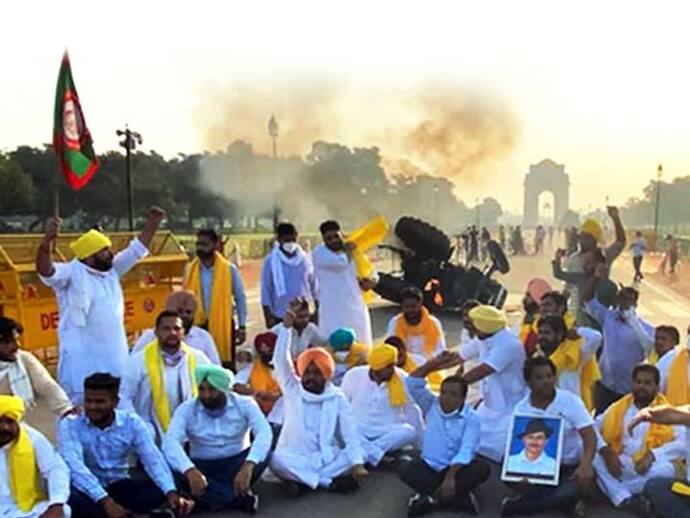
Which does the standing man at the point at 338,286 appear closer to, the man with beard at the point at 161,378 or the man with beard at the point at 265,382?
the man with beard at the point at 265,382

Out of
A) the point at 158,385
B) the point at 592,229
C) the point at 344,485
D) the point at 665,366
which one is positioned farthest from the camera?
the point at 592,229

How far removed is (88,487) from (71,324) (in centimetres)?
141

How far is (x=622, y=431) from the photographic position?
5445 millimetres

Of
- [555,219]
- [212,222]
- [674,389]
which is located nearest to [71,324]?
[674,389]

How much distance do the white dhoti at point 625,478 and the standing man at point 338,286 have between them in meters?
3.09

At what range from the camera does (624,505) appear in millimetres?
5203

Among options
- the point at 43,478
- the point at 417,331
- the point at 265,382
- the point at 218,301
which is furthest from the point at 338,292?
the point at 43,478

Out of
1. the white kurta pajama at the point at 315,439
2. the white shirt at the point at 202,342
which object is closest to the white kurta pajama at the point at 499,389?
the white kurta pajama at the point at 315,439

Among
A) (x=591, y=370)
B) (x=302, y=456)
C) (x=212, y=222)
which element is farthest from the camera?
(x=212, y=222)

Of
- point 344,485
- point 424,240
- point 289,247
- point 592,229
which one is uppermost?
point 592,229

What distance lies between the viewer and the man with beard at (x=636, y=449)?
5.21 metres

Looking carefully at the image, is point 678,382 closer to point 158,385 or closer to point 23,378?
point 158,385

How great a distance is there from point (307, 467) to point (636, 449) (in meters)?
2.06

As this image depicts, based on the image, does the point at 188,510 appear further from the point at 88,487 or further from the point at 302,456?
the point at 302,456
